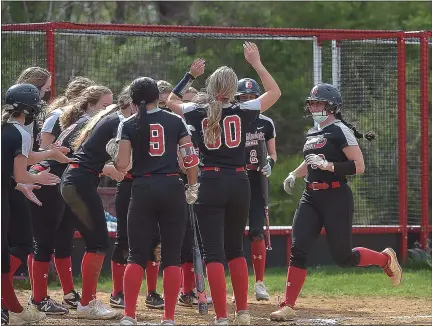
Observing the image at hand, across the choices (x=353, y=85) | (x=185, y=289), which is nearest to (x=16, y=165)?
(x=185, y=289)

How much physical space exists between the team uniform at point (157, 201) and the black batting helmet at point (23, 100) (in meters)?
0.80

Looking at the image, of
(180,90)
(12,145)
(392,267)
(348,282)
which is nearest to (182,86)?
(180,90)

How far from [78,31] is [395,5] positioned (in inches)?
450

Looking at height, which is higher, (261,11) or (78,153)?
(261,11)

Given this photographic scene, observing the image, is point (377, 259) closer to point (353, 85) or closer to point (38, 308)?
point (38, 308)

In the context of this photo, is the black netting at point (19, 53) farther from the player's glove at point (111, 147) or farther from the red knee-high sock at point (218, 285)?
the red knee-high sock at point (218, 285)

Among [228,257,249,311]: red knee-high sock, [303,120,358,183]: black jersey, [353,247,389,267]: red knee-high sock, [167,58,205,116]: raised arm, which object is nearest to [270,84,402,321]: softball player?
[303,120,358,183]: black jersey

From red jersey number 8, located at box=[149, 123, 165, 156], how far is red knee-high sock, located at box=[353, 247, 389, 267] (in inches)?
93.0

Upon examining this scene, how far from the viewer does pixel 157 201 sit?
26.6ft

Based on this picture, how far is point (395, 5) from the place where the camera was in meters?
22.5

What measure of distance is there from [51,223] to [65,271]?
0.62 m

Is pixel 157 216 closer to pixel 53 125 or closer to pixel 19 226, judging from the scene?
pixel 19 226

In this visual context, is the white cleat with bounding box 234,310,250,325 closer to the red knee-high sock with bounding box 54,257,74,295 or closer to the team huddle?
the team huddle

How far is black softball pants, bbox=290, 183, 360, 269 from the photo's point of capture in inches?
360
